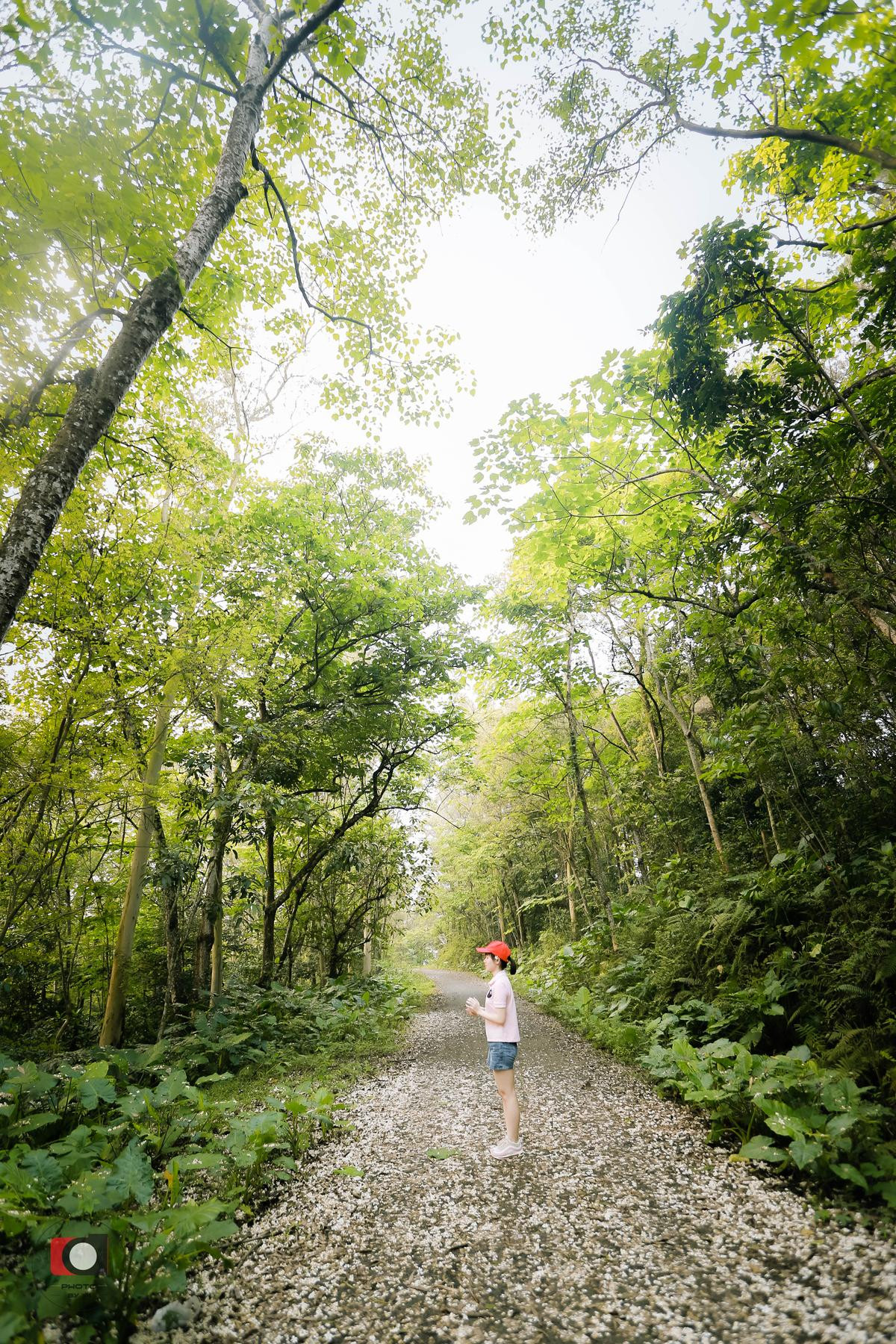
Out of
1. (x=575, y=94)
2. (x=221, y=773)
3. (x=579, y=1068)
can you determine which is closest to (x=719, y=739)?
(x=579, y=1068)

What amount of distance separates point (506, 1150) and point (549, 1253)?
55.5 inches

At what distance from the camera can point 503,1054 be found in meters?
4.57

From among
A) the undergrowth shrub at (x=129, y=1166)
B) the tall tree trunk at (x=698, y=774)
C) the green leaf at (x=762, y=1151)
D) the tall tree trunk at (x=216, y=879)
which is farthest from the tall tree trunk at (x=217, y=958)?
the tall tree trunk at (x=698, y=774)

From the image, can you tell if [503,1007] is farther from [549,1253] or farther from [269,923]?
[269,923]

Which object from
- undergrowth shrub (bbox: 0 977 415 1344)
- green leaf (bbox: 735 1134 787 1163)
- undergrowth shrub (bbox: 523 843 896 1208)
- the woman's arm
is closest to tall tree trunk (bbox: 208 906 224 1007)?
undergrowth shrub (bbox: 0 977 415 1344)

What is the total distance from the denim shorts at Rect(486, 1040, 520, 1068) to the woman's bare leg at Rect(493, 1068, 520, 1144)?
0.04 meters

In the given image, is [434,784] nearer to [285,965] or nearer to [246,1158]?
[285,965]

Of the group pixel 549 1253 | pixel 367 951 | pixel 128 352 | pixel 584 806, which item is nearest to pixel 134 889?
pixel 549 1253

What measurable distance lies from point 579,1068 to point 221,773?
6898mm

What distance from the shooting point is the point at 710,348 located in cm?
550

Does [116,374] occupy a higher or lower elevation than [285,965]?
higher

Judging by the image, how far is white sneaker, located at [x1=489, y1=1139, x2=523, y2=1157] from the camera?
4430 millimetres

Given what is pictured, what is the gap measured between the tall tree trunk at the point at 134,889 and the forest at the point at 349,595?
6 cm

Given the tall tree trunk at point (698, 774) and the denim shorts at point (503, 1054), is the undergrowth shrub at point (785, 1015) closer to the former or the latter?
the tall tree trunk at point (698, 774)
